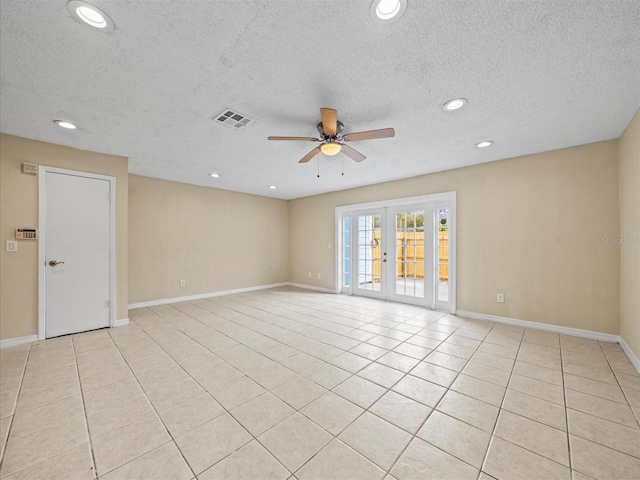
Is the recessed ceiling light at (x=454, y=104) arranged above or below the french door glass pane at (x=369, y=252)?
above

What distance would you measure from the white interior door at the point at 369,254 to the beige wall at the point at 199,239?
2326 millimetres

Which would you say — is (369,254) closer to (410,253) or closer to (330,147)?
(410,253)

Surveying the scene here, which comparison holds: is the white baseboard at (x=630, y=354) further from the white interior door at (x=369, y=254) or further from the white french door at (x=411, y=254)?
the white interior door at (x=369, y=254)

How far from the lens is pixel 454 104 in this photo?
2.39 meters

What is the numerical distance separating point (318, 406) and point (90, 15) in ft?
9.54

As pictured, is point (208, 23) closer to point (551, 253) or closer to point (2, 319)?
point (2, 319)

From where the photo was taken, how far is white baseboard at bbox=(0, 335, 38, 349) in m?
3.04

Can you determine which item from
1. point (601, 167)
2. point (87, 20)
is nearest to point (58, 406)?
point (87, 20)

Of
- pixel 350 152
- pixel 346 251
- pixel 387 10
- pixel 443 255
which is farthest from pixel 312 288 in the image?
pixel 387 10

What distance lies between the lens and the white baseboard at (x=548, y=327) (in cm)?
321

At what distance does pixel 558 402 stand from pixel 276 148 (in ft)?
12.5

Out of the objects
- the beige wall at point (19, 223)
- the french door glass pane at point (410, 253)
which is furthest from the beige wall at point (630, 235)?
the beige wall at point (19, 223)

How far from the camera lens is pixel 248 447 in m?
1.59

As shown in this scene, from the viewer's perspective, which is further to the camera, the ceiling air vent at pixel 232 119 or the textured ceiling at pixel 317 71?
the ceiling air vent at pixel 232 119
